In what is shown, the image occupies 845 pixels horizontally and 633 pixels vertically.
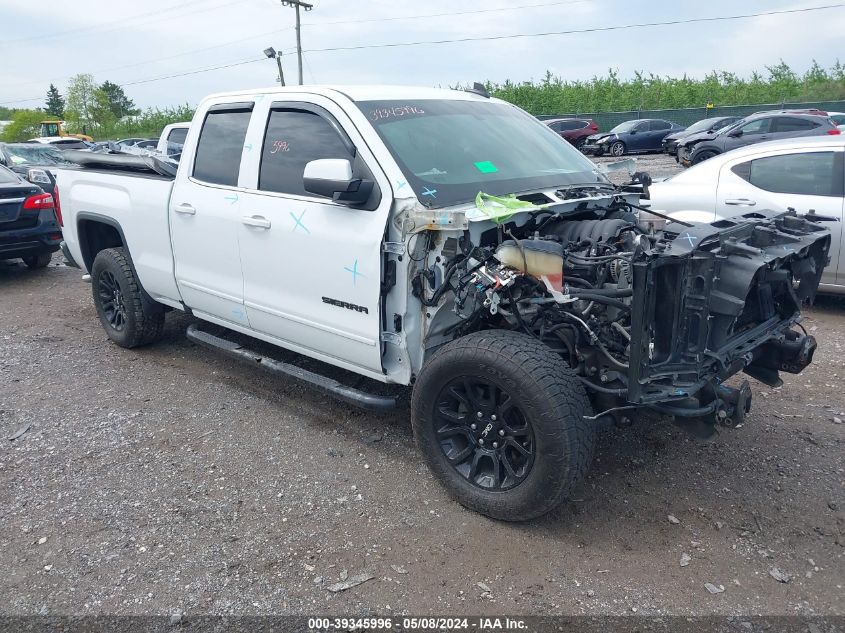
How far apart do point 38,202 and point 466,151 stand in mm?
6840

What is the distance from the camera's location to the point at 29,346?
19.6ft

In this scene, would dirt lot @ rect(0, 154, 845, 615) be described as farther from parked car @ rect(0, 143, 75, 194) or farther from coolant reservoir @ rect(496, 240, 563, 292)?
parked car @ rect(0, 143, 75, 194)

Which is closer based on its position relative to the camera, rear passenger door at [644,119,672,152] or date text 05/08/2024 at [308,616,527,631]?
date text 05/08/2024 at [308,616,527,631]

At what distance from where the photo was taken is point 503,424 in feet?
10.2

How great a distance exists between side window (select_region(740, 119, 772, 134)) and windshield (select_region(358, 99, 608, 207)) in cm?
1726

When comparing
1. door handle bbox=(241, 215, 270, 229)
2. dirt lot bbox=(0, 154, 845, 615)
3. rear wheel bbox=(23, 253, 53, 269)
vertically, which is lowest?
dirt lot bbox=(0, 154, 845, 615)

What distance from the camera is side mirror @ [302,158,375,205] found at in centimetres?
333

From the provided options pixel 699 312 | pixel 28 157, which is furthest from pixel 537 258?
pixel 28 157

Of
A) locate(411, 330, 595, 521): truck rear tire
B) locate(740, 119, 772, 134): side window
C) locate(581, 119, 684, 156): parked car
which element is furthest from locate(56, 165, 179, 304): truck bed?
locate(581, 119, 684, 156): parked car

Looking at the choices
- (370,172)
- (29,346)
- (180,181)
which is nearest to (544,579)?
(370,172)

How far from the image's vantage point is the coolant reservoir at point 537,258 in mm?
2994

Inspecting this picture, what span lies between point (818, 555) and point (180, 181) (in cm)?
437

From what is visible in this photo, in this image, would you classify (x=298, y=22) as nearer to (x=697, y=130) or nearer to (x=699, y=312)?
(x=697, y=130)

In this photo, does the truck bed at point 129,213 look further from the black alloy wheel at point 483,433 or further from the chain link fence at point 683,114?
the chain link fence at point 683,114
